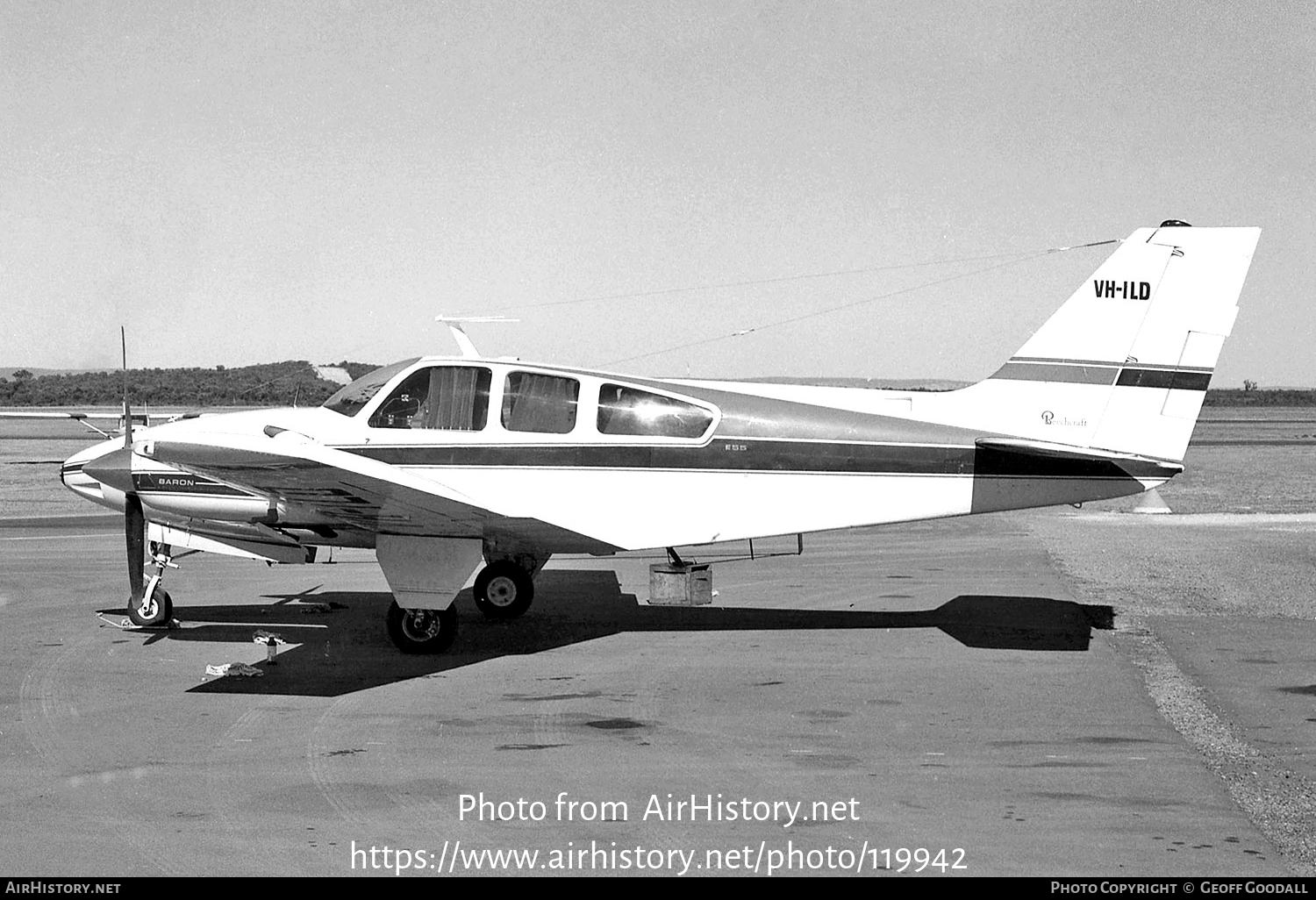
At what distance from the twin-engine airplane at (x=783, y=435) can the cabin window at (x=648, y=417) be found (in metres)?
0.02

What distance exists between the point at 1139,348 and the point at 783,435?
3.14 m

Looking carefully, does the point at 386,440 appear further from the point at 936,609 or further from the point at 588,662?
the point at 936,609

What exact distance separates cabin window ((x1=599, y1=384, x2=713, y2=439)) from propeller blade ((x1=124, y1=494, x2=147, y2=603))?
4251 mm

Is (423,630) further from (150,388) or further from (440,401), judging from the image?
(150,388)

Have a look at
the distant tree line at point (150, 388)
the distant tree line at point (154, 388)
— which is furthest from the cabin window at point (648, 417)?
the distant tree line at point (150, 388)

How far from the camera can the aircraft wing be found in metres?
8.26

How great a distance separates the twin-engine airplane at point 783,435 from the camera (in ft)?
32.9

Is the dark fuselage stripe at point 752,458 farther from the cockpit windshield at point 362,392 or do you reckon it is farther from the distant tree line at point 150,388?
the distant tree line at point 150,388

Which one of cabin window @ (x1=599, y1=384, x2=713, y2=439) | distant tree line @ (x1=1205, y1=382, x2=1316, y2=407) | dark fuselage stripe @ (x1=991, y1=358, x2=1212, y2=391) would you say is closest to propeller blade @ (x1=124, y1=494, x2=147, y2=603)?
cabin window @ (x1=599, y1=384, x2=713, y2=439)

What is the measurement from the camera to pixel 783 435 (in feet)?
33.7

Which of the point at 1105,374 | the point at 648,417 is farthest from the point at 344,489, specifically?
the point at 1105,374

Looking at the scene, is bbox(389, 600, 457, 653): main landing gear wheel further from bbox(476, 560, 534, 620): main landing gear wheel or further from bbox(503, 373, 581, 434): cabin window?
bbox(503, 373, 581, 434): cabin window

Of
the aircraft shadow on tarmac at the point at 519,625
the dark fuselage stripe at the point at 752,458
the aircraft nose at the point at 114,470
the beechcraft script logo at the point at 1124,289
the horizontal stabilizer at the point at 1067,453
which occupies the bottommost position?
the aircraft shadow on tarmac at the point at 519,625

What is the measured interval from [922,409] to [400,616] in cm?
487
